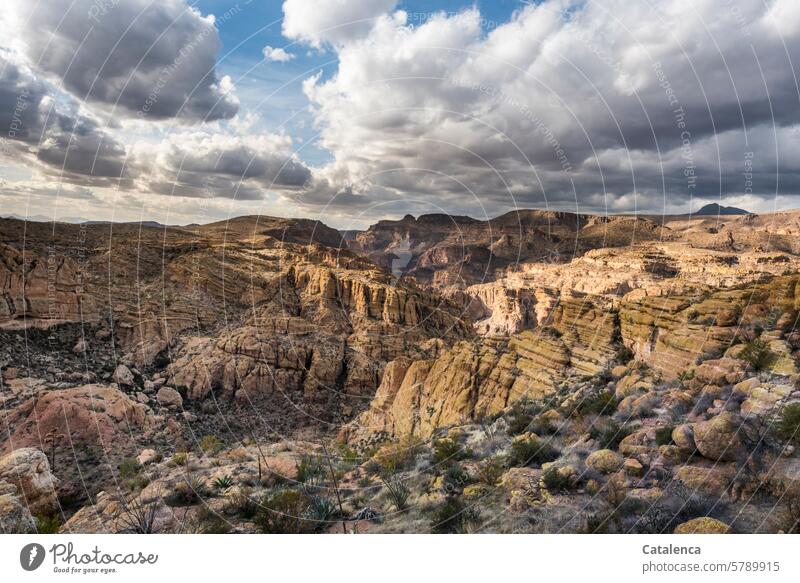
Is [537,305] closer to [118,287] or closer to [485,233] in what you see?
[118,287]

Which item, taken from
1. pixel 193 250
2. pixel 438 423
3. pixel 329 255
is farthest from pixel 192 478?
pixel 329 255

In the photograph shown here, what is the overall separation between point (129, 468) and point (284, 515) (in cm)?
860

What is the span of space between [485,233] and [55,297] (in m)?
144

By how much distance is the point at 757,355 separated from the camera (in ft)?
32.1

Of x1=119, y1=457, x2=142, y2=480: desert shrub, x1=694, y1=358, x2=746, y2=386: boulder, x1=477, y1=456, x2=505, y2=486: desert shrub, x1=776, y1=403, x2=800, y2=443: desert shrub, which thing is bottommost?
x1=119, y1=457, x2=142, y2=480: desert shrub

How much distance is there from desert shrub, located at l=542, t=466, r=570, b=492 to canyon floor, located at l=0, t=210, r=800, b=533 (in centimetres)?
4

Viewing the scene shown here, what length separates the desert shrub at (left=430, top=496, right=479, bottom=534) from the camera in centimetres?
729

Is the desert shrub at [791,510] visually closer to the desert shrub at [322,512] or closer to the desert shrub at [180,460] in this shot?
the desert shrub at [322,512]

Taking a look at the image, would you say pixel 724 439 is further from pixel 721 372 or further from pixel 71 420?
pixel 71 420

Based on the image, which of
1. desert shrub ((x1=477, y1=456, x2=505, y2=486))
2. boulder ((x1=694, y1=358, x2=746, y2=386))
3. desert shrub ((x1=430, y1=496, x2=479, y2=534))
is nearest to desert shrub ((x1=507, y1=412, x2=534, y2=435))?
desert shrub ((x1=477, y1=456, x2=505, y2=486))

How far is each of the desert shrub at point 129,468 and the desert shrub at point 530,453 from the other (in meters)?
11.6

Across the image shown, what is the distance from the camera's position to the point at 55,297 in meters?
27.7

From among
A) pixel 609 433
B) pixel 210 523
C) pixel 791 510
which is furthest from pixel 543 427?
pixel 210 523

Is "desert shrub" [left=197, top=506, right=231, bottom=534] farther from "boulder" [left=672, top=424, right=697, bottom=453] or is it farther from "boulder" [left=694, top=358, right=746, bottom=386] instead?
"boulder" [left=694, top=358, right=746, bottom=386]
